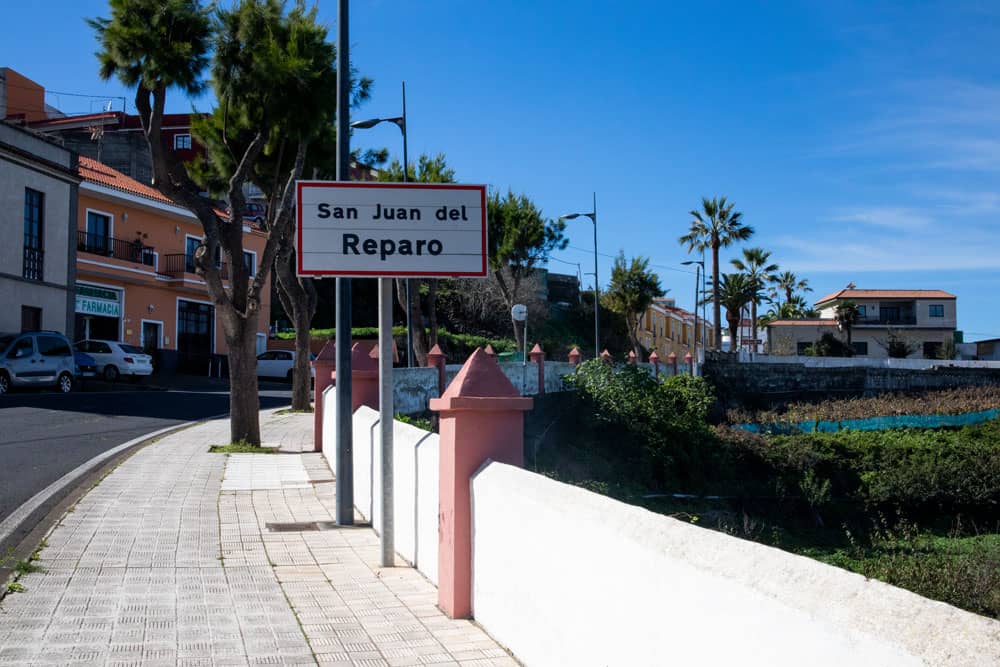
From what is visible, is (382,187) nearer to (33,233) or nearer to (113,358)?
(113,358)

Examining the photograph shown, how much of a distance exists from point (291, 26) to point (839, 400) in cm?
4227

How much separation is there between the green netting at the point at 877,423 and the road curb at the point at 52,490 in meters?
29.7

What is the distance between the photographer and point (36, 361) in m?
23.6

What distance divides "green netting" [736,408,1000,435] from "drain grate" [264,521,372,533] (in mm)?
31655

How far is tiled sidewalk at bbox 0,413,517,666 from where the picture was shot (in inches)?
191

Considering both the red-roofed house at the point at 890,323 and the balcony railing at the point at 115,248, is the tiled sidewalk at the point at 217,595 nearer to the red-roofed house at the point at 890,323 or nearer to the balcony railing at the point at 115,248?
the balcony railing at the point at 115,248

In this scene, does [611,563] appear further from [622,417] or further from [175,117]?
[175,117]

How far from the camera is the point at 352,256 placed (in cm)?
671

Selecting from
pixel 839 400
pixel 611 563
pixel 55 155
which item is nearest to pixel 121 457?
pixel 611 563

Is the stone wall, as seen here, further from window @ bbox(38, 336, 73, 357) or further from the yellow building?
window @ bbox(38, 336, 73, 357)

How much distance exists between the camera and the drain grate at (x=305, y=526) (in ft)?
28.3

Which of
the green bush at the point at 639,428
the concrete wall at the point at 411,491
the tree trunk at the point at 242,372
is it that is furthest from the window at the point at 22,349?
the concrete wall at the point at 411,491

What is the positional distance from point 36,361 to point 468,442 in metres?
21.8

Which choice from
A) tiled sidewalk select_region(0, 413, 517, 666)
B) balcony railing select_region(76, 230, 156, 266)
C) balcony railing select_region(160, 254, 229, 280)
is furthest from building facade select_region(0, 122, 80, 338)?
tiled sidewalk select_region(0, 413, 517, 666)
